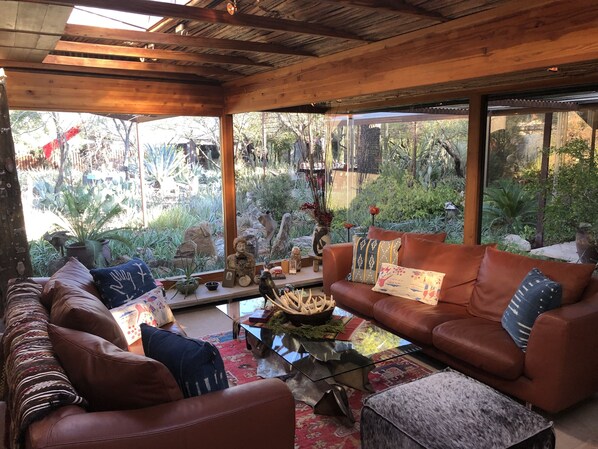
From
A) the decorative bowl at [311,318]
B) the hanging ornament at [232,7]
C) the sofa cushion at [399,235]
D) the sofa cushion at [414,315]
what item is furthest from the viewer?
the sofa cushion at [399,235]

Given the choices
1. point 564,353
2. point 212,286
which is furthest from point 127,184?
point 564,353

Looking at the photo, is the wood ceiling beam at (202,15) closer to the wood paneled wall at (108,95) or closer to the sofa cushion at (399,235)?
the sofa cushion at (399,235)

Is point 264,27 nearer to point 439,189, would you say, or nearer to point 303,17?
point 303,17

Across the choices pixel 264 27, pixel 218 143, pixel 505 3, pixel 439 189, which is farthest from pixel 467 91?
pixel 218 143

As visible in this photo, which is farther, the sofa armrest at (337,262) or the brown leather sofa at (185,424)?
the sofa armrest at (337,262)

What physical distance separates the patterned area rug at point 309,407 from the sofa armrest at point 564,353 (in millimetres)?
852

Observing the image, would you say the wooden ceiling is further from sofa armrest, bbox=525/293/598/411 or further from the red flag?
sofa armrest, bbox=525/293/598/411

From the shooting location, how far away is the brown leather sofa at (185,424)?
139cm

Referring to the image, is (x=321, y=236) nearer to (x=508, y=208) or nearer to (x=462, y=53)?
(x=508, y=208)

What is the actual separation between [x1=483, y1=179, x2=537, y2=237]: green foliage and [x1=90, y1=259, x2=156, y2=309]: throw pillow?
308 cm

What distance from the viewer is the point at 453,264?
366 centimetres

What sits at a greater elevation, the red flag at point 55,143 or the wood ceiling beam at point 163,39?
the wood ceiling beam at point 163,39

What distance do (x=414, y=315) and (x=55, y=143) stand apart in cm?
374

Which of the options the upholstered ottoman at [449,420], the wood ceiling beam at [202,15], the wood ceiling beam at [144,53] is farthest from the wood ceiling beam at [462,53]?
the upholstered ottoman at [449,420]
